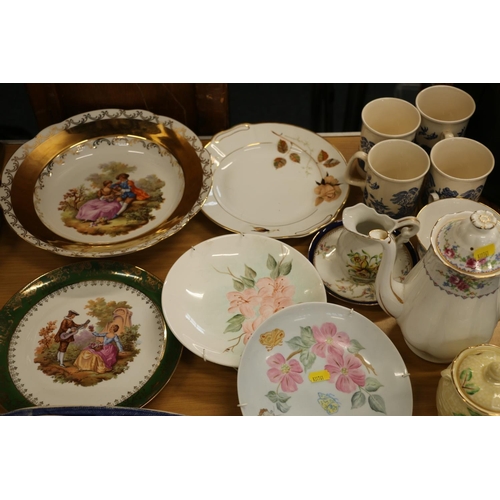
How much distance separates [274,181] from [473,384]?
557 mm

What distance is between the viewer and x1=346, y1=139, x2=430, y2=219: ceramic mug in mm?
870

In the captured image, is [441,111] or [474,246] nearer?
[474,246]

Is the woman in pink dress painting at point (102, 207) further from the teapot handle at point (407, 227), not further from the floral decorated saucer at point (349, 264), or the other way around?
the teapot handle at point (407, 227)

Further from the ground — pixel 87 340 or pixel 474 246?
pixel 474 246

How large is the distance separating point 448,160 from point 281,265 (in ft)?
1.18

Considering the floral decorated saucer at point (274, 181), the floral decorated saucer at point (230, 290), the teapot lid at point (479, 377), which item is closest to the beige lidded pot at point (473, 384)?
the teapot lid at point (479, 377)

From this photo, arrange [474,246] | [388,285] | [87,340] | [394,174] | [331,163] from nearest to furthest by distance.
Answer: [474,246], [388,285], [87,340], [394,174], [331,163]

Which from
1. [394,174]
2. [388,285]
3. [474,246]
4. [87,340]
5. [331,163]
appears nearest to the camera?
[474,246]

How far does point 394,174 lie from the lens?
956mm

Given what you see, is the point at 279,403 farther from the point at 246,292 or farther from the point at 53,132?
the point at 53,132

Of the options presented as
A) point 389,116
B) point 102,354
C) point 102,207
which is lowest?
point 102,354

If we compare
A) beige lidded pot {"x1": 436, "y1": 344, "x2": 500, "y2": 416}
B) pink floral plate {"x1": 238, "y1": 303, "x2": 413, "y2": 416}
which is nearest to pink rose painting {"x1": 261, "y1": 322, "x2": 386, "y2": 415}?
pink floral plate {"x1": 238, "y1": 303, "x2": 413, "y2": 416}

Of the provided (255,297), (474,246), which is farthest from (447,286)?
(255,297)

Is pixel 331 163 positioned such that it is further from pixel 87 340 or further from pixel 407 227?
pixel 87 340
